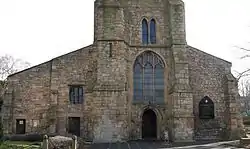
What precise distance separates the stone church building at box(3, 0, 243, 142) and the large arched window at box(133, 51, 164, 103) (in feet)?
0.25

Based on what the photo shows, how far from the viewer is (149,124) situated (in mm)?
24578

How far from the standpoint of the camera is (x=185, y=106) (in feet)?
73.8

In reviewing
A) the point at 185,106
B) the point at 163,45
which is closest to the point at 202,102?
the point at 185,106

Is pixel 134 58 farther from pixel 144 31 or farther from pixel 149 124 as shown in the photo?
pixel 149 124

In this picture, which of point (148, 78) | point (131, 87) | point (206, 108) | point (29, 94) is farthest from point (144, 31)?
point (29, 94)

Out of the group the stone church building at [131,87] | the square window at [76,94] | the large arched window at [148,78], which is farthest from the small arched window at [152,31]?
the square window at [76,94]

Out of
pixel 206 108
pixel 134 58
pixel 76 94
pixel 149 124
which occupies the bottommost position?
pixel 149 124

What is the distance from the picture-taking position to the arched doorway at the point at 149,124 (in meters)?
24.4

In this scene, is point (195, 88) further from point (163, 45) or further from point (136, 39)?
point (136, 39)

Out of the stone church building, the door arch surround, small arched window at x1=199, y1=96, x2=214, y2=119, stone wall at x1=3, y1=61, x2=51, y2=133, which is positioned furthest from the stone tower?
stone wall at x1=3, y1=61, x2=51, y2=133

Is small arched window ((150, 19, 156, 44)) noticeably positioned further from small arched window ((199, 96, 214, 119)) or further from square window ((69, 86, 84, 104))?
square window ((69, 86, 84, 104))

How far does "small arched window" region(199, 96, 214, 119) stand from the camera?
2453 cm

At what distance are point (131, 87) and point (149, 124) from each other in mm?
3246

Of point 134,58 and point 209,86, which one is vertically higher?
point 134,58
